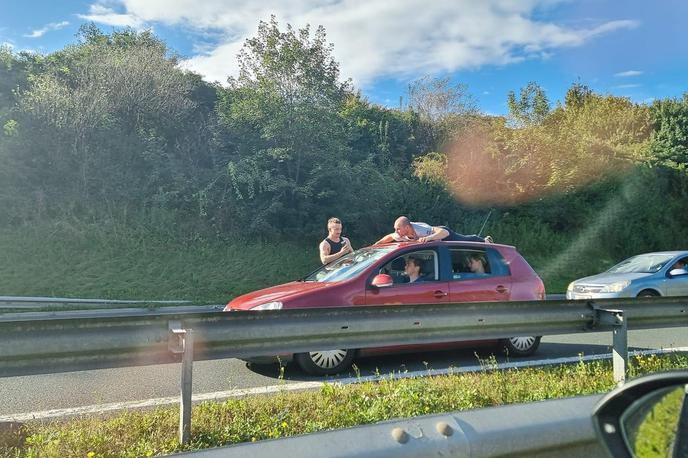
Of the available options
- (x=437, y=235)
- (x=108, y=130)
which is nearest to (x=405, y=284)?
(x=437, y=235)

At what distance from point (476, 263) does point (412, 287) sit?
1.10 m

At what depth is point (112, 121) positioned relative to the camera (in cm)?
2086

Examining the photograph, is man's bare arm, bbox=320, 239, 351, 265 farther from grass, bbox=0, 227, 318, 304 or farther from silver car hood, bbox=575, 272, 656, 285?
grass, bbox=0, 227, 318, 304

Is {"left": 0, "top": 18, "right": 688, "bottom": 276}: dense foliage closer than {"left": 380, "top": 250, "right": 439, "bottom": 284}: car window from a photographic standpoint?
No

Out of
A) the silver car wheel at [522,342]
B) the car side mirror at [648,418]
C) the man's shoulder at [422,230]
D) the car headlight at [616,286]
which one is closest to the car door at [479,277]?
the silver car wheel at [522,342]

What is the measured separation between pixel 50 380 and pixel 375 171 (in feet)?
60.9

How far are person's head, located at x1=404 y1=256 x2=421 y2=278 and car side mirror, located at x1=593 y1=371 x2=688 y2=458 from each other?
207 inches

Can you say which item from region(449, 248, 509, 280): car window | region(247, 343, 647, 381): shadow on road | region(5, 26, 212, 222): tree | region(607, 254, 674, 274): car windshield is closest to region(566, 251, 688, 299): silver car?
A: region(607, 254, 674, 274): car windshield

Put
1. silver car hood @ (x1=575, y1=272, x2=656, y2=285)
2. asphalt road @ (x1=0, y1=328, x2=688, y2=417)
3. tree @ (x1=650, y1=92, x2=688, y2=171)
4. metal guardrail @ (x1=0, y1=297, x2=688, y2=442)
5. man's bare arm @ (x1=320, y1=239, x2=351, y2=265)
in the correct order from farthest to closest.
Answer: tree @ (x1=650, y1=92, x2=688, y2=171), silver car hood @ (x1=575, y1=272, x2=656, y2=285), man's bare arm @ (x1=320, y1=239, x2=351, y2=265), asphalt road @ (x1=0, y1=328, x2=688, y2=417), metal guardrail @ (x1=0, y1=297, x2=688, y2=442)

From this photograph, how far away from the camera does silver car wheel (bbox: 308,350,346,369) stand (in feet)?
20.0

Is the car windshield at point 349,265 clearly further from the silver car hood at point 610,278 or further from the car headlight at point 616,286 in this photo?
the silver car hood at point 610,278

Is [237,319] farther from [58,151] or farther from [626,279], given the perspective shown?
[58,151]

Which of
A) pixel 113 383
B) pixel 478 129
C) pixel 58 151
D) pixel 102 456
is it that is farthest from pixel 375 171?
pixel 102 456

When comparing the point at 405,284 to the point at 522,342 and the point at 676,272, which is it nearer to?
the point at 522,342
